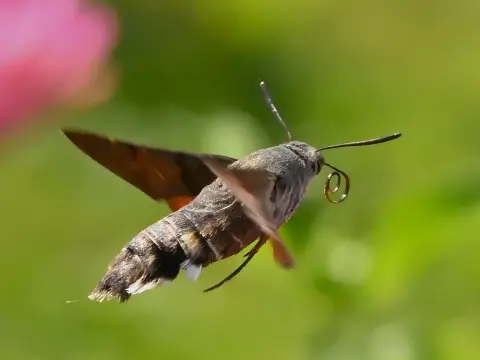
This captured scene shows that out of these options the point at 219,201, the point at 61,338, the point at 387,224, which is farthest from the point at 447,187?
the point at 61,338

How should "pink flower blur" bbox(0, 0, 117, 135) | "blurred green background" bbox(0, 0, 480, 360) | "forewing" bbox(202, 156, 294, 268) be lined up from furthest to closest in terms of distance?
1. "pink flower blur" bbox(0, 0, 117, 135)
2. "blurred green background" bbox(0, 0, 480, 360)
3. "forewing" bbox(202, 156, 294, 268)

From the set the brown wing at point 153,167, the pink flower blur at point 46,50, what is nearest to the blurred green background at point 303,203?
the pink flower blur at point 46,50

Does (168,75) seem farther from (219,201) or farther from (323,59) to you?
(219,201)

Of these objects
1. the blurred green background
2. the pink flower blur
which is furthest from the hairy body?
the pink flower blur

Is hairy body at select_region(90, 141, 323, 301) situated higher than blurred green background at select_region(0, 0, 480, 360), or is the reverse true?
hairy body at select_region(90, 141, 323, 301)

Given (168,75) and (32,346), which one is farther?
(168,75)

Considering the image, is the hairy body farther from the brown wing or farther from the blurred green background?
the blurred green background

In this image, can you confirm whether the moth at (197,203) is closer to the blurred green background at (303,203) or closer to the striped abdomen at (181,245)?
the striped abdomen at (181,245)

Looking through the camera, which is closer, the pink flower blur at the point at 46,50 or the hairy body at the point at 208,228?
the hairy body at the point at 208,228
